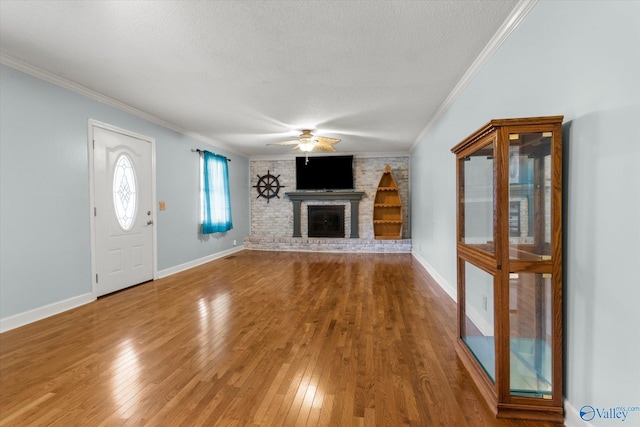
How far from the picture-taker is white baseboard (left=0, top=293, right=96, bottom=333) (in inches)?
103

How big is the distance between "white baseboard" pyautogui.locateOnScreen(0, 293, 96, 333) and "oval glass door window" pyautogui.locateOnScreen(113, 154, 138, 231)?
1.01 m

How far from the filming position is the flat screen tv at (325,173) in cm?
730

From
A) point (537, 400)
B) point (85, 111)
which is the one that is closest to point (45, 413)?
point (537, 400)

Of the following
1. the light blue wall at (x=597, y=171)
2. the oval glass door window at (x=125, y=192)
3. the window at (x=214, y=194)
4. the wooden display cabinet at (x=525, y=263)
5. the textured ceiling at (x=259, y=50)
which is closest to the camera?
the light blue wall at (x=597, y=171)

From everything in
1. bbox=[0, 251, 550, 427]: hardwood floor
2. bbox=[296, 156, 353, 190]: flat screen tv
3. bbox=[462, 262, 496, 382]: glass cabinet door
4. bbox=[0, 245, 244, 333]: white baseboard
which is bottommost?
bbox=[0, 251, 550, 427]: hardwood floor

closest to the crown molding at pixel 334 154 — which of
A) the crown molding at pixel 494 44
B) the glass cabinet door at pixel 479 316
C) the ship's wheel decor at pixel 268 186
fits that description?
the ship's wheel decor at pixel 268 186

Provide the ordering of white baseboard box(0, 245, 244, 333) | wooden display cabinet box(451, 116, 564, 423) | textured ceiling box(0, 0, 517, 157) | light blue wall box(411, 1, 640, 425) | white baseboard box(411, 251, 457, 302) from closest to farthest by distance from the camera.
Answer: light blue wall box(411, 1, 640, 425) < wooden display cabinet box(451, 116, 564, 423) < textured ceiling box(0, 0, 517, 157) < white baseboard box(0, 245, 244, 333) < white baseboard box(411, 251, 457, 302)

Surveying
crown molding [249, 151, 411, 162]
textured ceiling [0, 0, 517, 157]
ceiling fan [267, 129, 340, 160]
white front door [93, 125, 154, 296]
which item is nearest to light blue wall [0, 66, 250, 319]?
white front door [93, 125, 154, 296]

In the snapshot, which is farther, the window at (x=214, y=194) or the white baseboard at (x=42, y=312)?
the window at (x=214, y=194)

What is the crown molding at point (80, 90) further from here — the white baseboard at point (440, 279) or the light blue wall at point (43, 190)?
the white baseboard at point (440, 279)

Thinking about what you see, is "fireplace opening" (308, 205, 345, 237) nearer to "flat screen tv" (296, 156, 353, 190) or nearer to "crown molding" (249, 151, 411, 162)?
"flat screen tv" (296, 156, 353, 190)

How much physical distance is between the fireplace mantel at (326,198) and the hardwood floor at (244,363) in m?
3.68

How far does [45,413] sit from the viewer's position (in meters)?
1.55

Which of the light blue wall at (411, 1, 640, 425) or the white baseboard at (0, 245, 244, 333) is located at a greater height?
the light blue wall at (411, 1, 640, 425)
